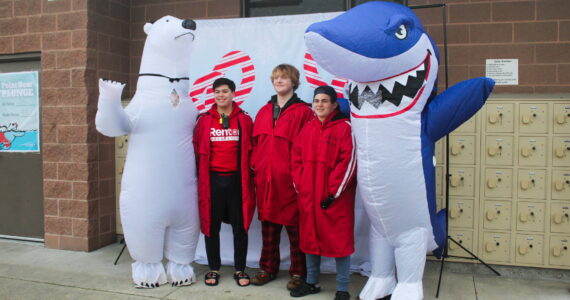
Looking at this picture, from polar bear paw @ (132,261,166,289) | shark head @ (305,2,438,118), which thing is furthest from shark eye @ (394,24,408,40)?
polar bear paw @ (132,261,166,289)

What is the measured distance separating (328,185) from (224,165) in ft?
2.89

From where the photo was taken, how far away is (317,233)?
10.8ft

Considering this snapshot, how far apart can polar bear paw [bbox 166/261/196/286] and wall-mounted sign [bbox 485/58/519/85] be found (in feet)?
10.1

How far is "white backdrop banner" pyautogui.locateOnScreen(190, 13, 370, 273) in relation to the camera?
4238 millimetres

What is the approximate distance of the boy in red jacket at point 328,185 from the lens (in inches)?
127

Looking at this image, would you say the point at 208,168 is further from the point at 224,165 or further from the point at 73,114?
the point at 73,114

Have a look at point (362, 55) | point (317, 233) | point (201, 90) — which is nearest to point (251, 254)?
point (317, 233)

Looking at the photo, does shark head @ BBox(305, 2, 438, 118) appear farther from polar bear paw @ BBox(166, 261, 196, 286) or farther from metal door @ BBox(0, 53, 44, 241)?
metal door @ BBox(0, 53, 44, 241)

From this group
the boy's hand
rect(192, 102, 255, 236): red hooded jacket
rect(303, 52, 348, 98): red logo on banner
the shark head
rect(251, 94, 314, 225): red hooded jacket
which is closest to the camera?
the shark head

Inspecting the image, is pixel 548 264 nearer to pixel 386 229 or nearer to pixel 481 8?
pixel 386 229

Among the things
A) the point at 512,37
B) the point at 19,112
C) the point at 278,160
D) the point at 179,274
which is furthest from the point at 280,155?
the point at 19,112

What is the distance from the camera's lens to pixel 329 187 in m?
3.24

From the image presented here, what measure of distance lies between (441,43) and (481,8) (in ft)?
1.47

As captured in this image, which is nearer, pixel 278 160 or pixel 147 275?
pixel 278 160
